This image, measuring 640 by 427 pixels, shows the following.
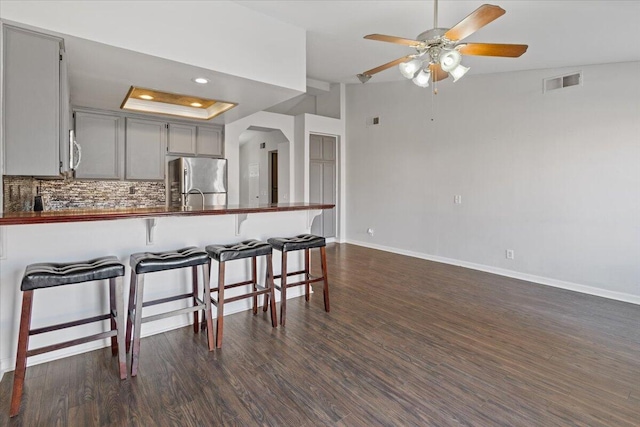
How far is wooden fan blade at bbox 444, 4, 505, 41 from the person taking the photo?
6.41ft

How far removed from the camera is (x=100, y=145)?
14.6ft

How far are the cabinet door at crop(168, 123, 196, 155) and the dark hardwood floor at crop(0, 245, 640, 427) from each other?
3.17 m

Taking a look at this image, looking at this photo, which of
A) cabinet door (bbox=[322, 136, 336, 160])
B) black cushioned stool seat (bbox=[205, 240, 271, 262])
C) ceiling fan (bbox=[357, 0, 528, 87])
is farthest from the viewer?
cabinet door (bbox=[322, 136, 336, 160])

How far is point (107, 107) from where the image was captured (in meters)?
4.33

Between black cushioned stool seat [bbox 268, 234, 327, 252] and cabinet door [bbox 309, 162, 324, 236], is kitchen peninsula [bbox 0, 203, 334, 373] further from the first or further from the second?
cabinet door [bbox 309, 162, 324, 236]

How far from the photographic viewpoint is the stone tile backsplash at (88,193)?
3.78 m

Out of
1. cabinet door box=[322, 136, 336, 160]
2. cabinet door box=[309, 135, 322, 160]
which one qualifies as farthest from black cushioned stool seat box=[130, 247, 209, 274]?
cabinet door box=[322, 136, 336, 160]

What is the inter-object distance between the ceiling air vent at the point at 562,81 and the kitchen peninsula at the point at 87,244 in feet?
12.2

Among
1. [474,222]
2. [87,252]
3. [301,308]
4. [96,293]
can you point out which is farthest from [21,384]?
[474,222]

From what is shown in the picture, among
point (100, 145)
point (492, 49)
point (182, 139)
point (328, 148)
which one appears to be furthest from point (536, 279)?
point (100, 145)

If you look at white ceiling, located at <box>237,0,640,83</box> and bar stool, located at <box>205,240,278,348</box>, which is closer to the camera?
bar stool, located at <box>205,240,278,348</box>

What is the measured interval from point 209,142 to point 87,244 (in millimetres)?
3284

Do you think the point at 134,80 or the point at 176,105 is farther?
the point at 176,105

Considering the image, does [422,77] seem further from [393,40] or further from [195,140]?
[195,140]
